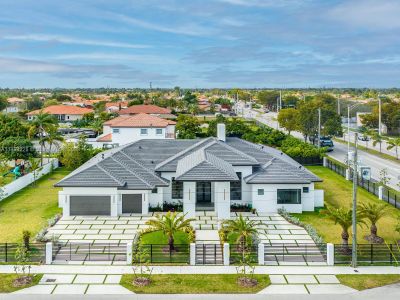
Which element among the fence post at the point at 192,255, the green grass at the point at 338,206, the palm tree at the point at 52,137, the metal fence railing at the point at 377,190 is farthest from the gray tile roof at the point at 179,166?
the palm tree at the point at 52,137

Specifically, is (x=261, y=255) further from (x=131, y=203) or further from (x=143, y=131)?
(x=143, y=131)

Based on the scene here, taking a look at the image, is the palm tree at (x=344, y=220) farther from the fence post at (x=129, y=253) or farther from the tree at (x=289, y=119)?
the tree at (x=289, y=119)

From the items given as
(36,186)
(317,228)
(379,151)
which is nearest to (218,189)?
(317,228)

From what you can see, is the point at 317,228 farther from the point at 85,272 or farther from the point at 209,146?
the point at 85,272

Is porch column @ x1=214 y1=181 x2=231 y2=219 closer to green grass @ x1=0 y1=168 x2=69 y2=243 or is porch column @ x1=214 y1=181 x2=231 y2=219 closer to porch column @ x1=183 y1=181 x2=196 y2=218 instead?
porch column @ x1=183 y1=181 x2=196 y2=218

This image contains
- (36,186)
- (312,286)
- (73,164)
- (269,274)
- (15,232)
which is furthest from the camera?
(73,164)

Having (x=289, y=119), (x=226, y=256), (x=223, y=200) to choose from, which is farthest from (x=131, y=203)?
(x=289, y=119)
